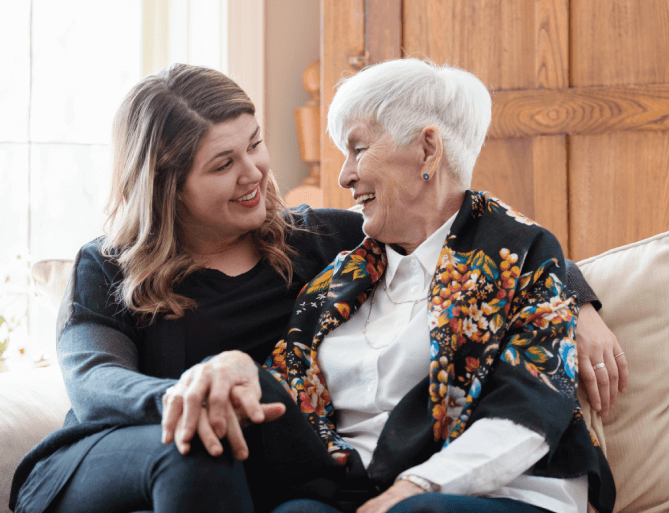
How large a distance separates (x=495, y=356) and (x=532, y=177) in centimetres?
131

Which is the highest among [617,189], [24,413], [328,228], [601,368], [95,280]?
[617,189]

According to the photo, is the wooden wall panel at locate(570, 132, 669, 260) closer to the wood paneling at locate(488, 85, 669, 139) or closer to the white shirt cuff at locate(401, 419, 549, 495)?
the wood paneling at locate(488, 85, 669, 139)

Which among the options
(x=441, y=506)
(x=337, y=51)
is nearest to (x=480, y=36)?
(x=337, y=51)

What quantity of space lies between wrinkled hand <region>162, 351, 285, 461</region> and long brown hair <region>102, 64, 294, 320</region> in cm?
43

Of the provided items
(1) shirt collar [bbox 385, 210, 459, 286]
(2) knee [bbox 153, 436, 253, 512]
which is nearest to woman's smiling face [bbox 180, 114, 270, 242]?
(1) shirt collar [bbox 385, 210, 459, 286]

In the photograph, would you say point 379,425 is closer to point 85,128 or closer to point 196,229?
point 196,229

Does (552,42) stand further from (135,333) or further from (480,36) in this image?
(135,333)

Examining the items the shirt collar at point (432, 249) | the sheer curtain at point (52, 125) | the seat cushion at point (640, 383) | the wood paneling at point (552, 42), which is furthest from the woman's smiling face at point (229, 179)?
the sheer curtain at point (52, 125)

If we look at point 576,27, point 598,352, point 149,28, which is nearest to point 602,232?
point 576,27

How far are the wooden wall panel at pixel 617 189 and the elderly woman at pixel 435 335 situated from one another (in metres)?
1.00

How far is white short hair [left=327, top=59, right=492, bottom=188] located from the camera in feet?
4.22

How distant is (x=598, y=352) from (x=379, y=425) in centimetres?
41

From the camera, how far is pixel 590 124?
7.27 feet

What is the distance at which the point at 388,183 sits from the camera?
1.29 meters
